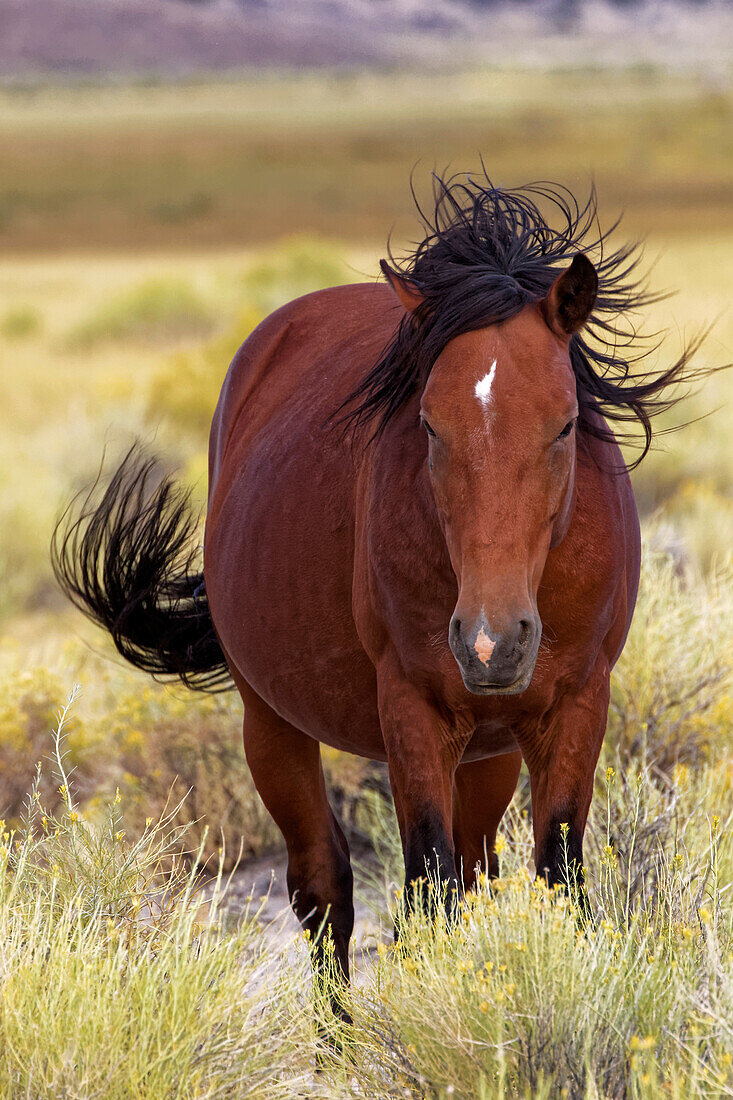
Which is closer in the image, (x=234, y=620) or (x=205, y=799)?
(x=234, y=620)

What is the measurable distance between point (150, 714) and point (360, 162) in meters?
86.9

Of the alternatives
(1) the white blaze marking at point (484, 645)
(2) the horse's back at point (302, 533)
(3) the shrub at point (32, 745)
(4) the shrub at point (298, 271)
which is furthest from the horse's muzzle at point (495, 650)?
(4) the shrub at point (298, 271)

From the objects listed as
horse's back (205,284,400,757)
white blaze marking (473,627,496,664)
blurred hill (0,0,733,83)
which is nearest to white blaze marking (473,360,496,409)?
white blaze marking (473,627,496,664)

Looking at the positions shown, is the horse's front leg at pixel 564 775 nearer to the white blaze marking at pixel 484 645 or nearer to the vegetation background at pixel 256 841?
the vegetation background at pixel 256 841

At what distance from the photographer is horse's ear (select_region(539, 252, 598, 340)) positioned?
2.52 m

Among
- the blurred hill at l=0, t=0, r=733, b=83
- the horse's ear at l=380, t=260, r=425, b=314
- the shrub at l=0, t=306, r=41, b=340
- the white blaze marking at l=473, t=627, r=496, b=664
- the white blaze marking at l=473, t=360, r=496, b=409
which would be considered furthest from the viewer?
the blurred hill at l=0, t=0, r=733, b=83

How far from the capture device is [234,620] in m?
3.69

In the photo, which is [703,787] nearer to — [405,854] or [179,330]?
[405,854]

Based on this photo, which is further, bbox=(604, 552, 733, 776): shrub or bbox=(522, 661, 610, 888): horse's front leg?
bbox=(604, 552, 733, 776): shrub

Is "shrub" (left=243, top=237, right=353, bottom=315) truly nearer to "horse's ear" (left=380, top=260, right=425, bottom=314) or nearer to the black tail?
the black tail

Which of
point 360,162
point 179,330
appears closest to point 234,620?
point 179,330

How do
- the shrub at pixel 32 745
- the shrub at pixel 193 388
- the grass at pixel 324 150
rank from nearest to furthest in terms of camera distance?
the shrub at pixel 32 745, the shrub at pixel 193 388, the grass at pixel 324 150

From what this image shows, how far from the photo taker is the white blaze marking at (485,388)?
7.93 feet

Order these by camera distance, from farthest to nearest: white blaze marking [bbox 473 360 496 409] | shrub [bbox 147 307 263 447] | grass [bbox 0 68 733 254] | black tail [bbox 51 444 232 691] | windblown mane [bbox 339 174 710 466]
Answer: grass [bbox 0 68 733 254], shrub [bbox 147 307 263 447], black tail [bbox 51 444 232 691], windblown mane [bbox 339 174 710 466], white blaze marking [bbox 473 360 496 409]
